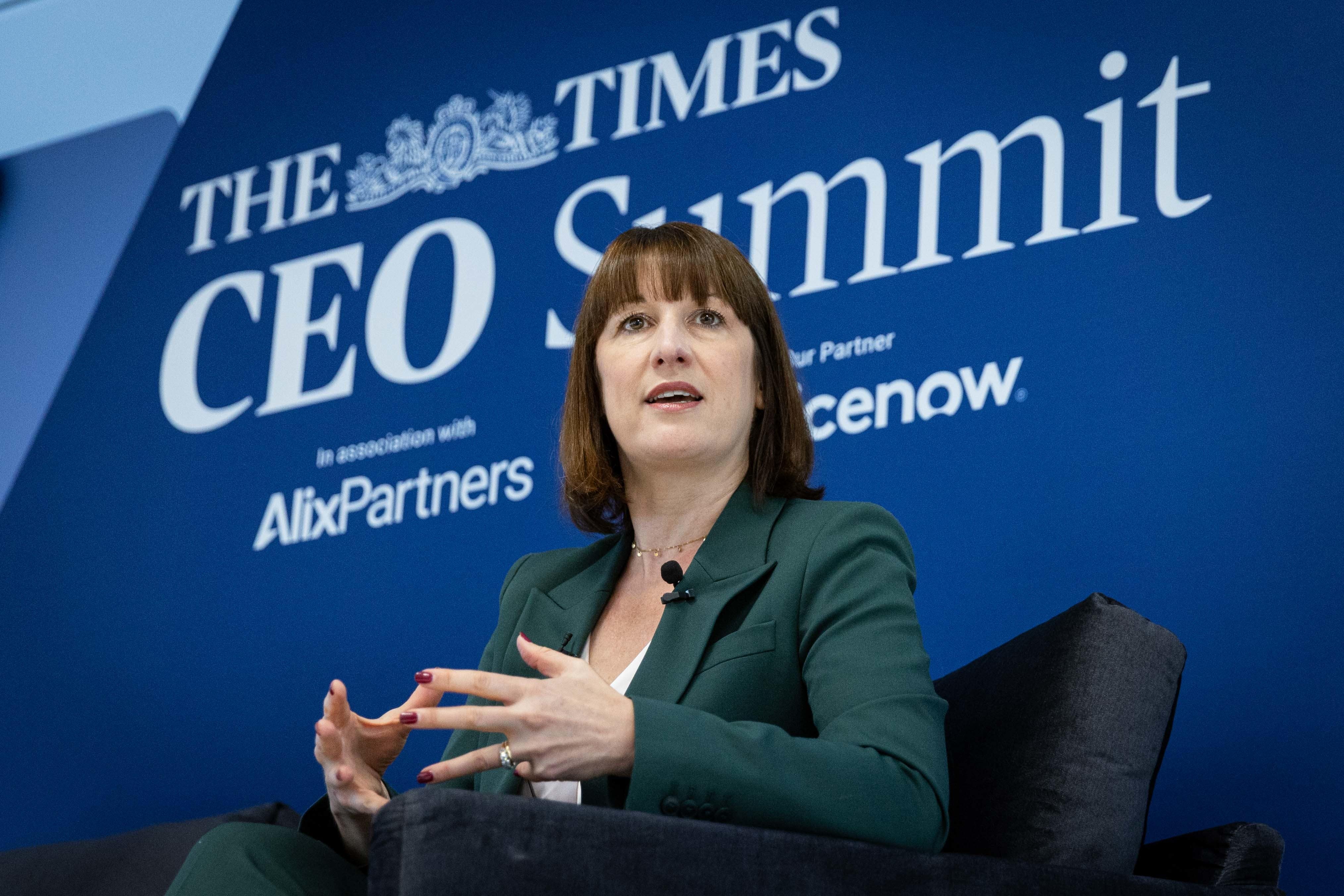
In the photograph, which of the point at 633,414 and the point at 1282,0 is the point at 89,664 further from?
the point at 1282,0

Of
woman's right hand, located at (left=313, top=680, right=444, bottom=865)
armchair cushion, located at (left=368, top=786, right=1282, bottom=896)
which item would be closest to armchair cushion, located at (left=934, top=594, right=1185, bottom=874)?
armchair cushion, located at (left=368, top=786, right=1282, bottom=896)

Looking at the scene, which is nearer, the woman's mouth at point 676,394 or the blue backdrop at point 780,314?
the woman's mouth at point 676,394

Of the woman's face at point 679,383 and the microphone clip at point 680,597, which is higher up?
the woman's face at point 679,383

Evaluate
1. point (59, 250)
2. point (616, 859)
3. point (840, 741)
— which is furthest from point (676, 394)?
point (59, 250)

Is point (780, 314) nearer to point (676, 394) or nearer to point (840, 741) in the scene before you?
point (676, 394)

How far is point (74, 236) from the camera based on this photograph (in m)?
3.80

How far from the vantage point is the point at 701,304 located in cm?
184

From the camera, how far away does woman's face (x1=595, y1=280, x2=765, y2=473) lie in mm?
1798

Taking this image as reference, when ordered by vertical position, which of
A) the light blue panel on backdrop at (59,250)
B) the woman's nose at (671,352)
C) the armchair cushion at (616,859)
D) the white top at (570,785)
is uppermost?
the light blue panel on backdrop at (59,250)

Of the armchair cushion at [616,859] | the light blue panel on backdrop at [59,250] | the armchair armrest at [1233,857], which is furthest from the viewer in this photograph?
the light blue panel on backdrop at [59,250]

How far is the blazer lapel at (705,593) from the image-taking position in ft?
5.11

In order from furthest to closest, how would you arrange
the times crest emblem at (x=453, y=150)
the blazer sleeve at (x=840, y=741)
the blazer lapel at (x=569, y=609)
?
the times crest emblem at (x=453, y=150)
the blazer lapel at (x=569, y=609)
the blazer sleeve at (x=840, y=741)

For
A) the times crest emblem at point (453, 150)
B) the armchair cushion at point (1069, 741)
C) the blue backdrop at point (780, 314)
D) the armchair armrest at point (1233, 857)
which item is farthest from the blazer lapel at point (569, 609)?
the times crest emblem at point (453, 150)

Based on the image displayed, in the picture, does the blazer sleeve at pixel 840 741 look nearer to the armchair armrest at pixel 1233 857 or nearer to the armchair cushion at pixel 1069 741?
the armchair cushion at pixel 1069 741
